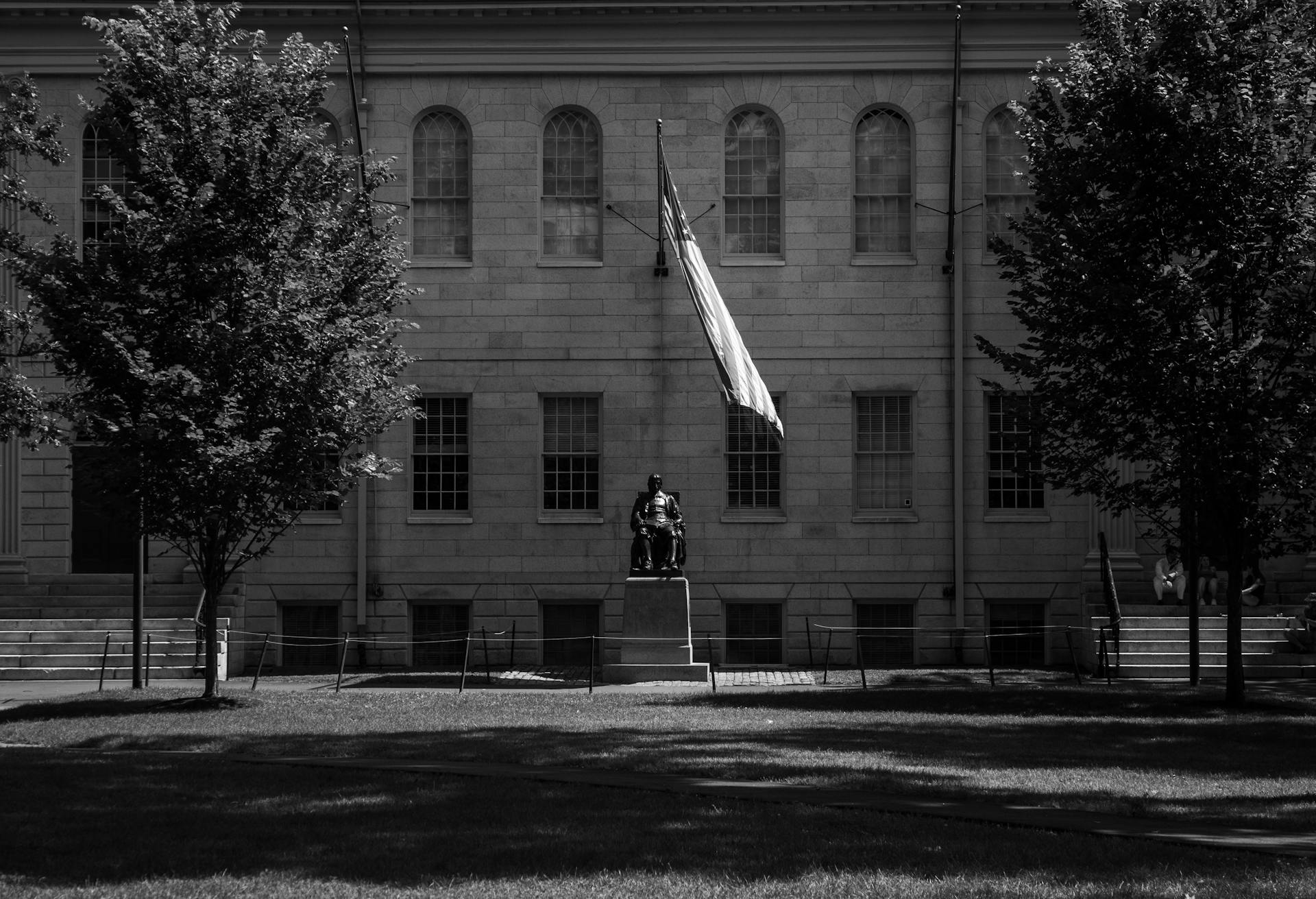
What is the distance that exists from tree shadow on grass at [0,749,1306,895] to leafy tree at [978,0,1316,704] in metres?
11.6

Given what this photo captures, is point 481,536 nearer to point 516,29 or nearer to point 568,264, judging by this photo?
point 568,264

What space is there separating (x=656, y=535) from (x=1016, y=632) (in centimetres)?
927

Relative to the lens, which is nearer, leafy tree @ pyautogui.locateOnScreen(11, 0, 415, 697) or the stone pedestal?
leafy tree @ pyautogui.locateOnScreen(11, 0, 415, 697)

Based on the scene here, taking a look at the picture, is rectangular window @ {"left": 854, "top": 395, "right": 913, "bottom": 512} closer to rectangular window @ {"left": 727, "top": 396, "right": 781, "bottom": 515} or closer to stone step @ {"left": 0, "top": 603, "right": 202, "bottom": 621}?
rectangular window @ {"left": 727, "top": 396, "right": 781, "bottom": 515}

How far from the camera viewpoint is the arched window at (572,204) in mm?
32562

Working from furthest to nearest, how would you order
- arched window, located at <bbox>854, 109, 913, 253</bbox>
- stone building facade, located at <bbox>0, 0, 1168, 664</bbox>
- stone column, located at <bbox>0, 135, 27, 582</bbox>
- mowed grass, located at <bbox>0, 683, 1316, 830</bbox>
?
arched window, located at <bbox>854, 109, 913, 253</bbox>, stone building facade, located at <bbox>0, 0, 1168, 664</bbox>, stone column, located at <bbox>0, 135, 27, 582</bbox>, mowed grass, located at <bbox>0, 683, 1316, 830</bbox>

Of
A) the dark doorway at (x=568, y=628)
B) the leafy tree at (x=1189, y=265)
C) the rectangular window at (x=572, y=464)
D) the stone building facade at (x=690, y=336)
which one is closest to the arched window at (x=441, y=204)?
the stone building facade at (x=690, y=336)

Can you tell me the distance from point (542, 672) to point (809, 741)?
44.1 feet

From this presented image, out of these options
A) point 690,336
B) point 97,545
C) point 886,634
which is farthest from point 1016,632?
point 97,545

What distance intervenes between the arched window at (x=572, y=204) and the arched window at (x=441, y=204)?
5.26 ft

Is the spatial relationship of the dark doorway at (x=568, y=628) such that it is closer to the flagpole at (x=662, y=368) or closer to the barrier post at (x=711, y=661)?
the barrier post at (x=711, y=661)

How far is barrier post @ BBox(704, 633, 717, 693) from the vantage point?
27.3 metres

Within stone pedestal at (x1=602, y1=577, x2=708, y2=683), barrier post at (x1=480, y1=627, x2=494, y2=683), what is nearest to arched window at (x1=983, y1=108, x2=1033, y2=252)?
stone pedestal at (x1=602, y1=577, x2=708, y2=683)

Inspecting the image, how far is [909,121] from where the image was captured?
3244 centimetres
